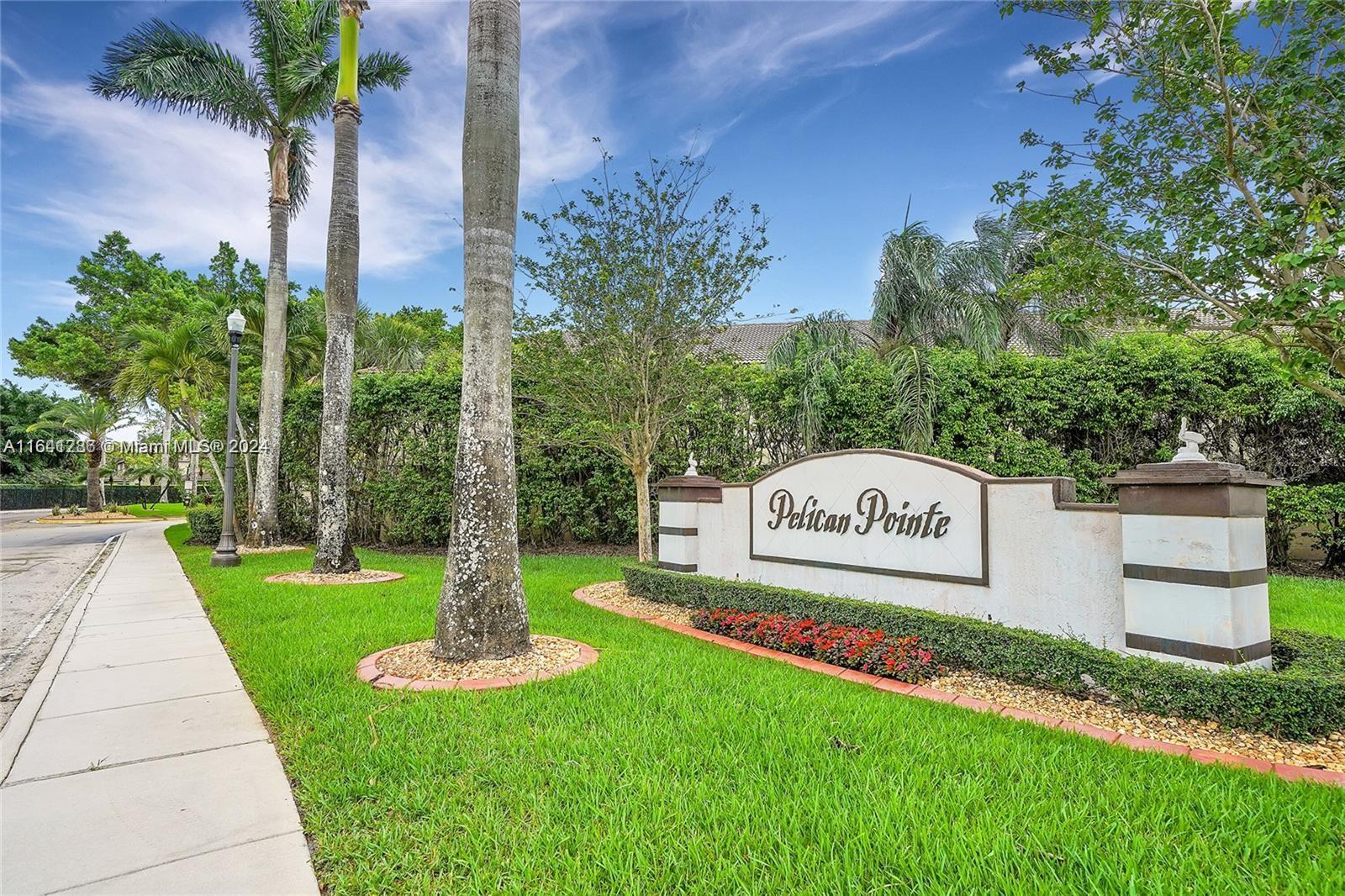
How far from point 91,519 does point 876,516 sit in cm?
3083

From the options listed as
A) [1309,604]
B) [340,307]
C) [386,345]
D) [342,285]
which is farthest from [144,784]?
[386,345]

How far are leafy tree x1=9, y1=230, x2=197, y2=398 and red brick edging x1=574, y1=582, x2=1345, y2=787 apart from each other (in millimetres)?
31172

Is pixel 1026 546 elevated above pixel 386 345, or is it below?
below

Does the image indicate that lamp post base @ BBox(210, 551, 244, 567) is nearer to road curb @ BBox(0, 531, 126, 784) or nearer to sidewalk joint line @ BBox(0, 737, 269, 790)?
road curb @ BBox(0, 531, 126, 784)

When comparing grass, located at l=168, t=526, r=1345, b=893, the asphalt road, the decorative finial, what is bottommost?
the asphalt road

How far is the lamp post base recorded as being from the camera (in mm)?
10297

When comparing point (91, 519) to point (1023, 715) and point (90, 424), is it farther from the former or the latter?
point (1023, 715)

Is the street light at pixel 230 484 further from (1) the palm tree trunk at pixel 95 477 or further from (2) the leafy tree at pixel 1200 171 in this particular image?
(1) the palm tree trunk at pixel 95 477

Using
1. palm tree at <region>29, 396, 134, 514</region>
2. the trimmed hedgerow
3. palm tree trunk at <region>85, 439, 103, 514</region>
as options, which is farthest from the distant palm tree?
the trimmed hedgerow

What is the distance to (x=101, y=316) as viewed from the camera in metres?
30.7

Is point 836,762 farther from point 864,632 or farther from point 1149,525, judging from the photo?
point 1149,525

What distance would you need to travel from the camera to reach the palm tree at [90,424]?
25.7 m

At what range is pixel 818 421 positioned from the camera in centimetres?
948

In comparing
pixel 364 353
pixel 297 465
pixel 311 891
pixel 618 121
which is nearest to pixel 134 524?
pixel 364 353
